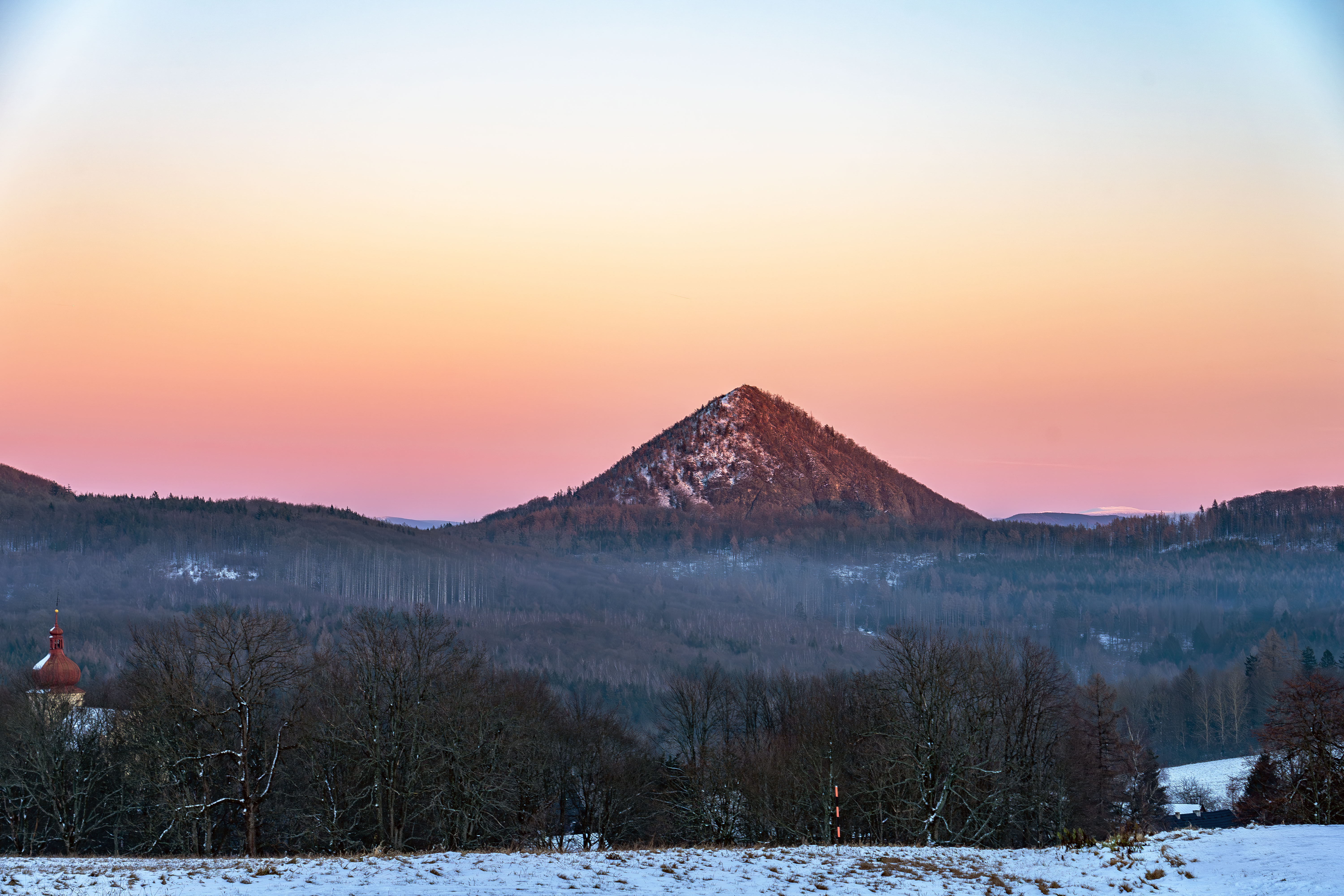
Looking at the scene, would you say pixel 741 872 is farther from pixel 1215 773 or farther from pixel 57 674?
pixel 1215 773

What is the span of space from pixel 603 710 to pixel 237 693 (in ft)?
306

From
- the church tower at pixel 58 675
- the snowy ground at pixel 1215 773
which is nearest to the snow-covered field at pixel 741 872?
the church tower at pixel 58 675

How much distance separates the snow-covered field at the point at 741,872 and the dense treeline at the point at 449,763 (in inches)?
460

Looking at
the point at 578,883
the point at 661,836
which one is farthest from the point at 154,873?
the point at 661,836

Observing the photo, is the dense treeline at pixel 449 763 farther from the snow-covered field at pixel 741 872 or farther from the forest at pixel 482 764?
the snow-covered field at pixel 741 872

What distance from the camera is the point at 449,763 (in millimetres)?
46938

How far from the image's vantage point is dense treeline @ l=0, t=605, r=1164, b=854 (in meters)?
45.9

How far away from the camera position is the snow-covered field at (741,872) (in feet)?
78.6

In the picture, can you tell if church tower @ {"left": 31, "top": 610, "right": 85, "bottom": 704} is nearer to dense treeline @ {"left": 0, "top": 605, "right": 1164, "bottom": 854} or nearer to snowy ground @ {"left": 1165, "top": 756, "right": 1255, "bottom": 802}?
dense treeline @ {"left": 0, "top": 605, "right": 1164, "bottom": 854}

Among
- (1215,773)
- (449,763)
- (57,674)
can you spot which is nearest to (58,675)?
(57,674)

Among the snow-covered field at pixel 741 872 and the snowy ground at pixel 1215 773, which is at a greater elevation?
the snow-covered field at pixel 741 872

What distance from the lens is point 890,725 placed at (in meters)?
55.4

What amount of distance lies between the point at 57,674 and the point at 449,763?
49495 mm

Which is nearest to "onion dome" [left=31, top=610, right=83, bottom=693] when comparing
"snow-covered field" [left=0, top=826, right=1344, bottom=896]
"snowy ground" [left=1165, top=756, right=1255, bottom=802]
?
"snow-covered field" [left=0, top=826, right=1344, bottom=896]
